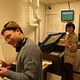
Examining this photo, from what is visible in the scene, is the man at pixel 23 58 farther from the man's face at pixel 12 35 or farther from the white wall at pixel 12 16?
the white wall at pixel 12 16

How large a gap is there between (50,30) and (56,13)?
610 mm

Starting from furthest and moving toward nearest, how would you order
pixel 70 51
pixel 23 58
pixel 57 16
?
pixel 57 16
pixel 70 51
pixel 23 58

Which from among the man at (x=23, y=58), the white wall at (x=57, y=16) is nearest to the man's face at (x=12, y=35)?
the man at (x=23, y=58)

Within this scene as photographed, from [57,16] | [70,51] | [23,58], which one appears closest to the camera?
[23,58]

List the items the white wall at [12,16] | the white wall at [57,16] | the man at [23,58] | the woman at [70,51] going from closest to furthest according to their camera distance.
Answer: the man at [23,58]
the white wall at [12,16]
the woman at [70,51]
the white wall at [57,16]

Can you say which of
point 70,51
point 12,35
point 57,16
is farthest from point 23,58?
point 57,16

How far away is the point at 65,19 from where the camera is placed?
14.5 feet

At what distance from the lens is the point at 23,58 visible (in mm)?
1077

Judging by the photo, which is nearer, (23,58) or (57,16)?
(23,58)

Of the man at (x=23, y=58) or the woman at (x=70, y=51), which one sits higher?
the man at (x=23, y=58)

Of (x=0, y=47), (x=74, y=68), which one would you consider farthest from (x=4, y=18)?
(x=74, y=68)

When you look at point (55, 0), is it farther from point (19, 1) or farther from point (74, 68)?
point (74, 68)

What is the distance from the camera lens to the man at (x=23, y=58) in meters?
1.03

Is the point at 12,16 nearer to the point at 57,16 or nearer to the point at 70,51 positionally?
the point at 70,51
